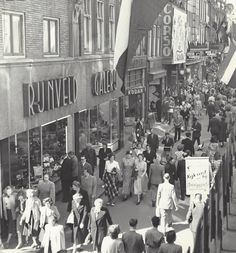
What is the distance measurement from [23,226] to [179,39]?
26.7 metres

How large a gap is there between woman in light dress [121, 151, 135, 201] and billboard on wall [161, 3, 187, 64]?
19.2 m

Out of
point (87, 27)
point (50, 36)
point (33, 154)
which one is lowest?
point (33, 154)

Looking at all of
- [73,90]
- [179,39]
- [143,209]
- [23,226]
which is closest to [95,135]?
[73,90]

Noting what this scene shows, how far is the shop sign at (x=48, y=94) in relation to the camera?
13742 mm

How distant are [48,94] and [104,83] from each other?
20.3 ft

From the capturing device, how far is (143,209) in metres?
14.8

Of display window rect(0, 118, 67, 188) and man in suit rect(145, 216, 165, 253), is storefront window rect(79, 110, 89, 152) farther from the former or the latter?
man in suit rect(145, 216, 165, 253)

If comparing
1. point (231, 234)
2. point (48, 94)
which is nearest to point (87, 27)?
point (48, 94)

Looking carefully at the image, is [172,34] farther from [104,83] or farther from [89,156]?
[89,156]

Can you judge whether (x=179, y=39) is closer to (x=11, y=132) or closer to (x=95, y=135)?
(x=95, y=135)

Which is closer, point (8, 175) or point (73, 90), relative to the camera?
point (8, 175)

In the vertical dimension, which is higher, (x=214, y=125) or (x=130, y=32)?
(x=130, y=32)

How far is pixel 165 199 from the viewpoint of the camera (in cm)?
1252

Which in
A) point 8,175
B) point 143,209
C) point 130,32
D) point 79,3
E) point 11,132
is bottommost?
point 143,209
